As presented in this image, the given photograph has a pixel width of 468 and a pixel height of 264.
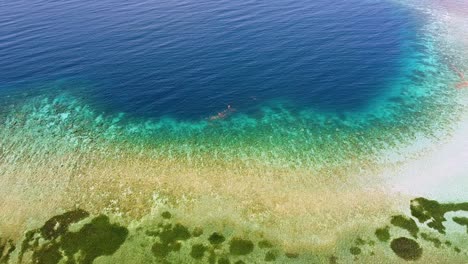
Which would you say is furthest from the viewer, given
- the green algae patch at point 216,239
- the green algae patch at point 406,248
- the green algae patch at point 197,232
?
the green algae patch at point 197,232

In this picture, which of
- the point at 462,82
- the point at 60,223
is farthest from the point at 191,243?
the point at 462,82

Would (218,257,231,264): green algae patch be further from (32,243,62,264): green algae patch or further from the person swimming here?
the person swimming

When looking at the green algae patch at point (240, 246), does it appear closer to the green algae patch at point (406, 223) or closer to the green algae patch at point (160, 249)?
the green algae patch at point (160, 249)

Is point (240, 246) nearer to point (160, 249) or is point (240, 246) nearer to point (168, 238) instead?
point (168, 238)

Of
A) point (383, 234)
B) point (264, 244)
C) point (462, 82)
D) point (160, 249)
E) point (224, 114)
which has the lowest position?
point (264, 244)

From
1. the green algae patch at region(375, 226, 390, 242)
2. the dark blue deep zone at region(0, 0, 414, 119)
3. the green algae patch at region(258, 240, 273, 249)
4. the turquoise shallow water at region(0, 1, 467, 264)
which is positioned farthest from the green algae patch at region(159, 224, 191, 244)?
the dark blue deep zone at region(0, 0, 414, 119)

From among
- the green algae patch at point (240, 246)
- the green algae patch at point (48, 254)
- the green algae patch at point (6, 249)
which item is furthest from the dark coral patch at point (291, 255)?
the green algae patch at point (6, 249)
